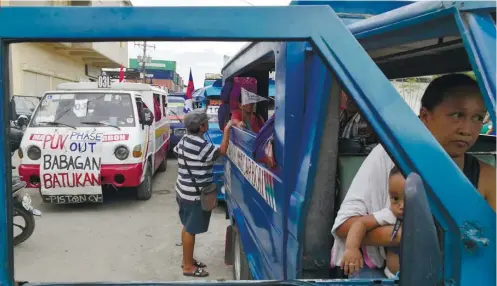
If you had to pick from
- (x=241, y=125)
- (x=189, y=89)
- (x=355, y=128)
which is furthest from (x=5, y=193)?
(x=189, y=89)

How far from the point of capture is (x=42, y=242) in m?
5.23

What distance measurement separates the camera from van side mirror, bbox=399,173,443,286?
897 millimetres

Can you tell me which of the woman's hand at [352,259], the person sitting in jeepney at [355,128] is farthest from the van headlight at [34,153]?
the woman's hand at [352,259]

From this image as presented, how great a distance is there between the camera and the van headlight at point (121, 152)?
6387 mm

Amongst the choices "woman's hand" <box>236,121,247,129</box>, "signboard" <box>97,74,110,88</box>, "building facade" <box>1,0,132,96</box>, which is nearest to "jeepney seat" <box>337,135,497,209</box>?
"woman's hand" <box>236,121,247,129</box>

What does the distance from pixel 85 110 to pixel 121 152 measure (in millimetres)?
1079

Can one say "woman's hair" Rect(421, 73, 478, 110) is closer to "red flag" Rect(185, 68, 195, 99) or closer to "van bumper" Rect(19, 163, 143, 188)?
"van bumper" Rect(19, 163, 143, 188)

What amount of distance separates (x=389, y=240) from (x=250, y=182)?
1.67 m

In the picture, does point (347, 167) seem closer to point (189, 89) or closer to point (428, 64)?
point (428, 64)

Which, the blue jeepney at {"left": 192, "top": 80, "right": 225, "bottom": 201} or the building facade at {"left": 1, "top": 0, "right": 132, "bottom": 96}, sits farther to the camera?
the building facade at {"left": 1, "top": 0, "right": 132, "bottom": 96}

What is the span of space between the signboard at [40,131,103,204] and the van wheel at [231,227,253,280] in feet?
9.81

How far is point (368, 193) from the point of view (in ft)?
5.43

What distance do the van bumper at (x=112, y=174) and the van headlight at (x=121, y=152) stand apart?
135 mm

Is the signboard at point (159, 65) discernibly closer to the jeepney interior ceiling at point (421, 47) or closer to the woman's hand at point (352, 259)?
the jeepney interior ceiling at point (421, 47)
